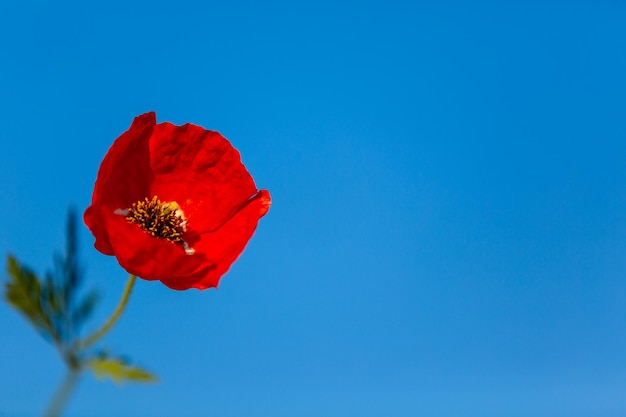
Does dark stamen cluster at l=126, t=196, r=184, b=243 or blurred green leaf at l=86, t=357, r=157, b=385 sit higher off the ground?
dark stamen cluster at l=126, t=196, r=184, b=243

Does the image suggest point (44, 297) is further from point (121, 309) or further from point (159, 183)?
point (159, 183)

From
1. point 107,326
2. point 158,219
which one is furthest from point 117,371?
point 158,219

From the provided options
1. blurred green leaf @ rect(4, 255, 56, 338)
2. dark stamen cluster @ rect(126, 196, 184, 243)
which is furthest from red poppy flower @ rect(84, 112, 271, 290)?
blurred green leaf @ rect(4, 255, 56, 338)

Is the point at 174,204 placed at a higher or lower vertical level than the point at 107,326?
higher

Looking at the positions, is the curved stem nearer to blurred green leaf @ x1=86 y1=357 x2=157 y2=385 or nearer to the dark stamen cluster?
blurred green leaf @ x1=86 y1=357 x2=157 y2=385

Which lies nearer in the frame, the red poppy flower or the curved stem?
the curved stem

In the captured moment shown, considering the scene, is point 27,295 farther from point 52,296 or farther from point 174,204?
point 174,204

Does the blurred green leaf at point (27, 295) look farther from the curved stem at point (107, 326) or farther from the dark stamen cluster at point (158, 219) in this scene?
the dark stamen cluster at point (158, 219)

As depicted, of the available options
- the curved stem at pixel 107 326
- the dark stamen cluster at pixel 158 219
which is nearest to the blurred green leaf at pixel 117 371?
the curved stem at pixel 107 326

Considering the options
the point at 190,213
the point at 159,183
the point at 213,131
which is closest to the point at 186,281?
the point at 190,213
